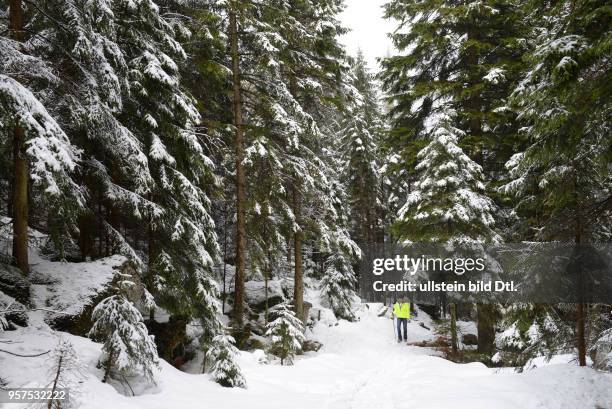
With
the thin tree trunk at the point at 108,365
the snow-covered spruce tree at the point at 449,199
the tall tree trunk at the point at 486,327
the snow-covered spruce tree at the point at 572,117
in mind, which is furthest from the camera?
the tall tree trunk at the point at 486,327

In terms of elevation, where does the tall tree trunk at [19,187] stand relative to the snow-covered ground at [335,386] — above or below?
above

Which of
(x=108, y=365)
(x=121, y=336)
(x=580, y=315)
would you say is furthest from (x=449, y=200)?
(x=108, y=365)

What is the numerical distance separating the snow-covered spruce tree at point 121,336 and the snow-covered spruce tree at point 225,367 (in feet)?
5.99

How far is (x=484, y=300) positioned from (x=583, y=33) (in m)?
8.79

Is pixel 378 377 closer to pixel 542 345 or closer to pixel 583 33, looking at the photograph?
pixel 542 345

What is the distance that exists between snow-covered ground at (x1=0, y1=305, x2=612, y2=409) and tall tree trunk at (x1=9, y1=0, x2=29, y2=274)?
1.54 metres

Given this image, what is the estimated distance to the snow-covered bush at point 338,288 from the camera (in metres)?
23.9

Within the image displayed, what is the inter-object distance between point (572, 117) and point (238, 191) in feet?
31.5

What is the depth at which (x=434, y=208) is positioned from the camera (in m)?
12.4

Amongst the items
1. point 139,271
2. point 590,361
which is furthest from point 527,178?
point 139,271

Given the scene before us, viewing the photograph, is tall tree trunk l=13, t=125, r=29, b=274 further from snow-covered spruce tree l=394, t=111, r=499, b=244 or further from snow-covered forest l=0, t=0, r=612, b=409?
snow-covered spruce tree l=394, t=111, r=499, b=244

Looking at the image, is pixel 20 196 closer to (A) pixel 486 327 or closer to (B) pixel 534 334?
(B) pixel 534 334

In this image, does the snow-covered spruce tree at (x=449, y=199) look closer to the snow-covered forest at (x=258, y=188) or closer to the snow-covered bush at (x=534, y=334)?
the snow-covered forest at (x=258, y=188)

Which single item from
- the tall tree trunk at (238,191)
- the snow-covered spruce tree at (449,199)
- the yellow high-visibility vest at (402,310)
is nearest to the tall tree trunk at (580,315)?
the snow-covered spruce tree at (449,199)
